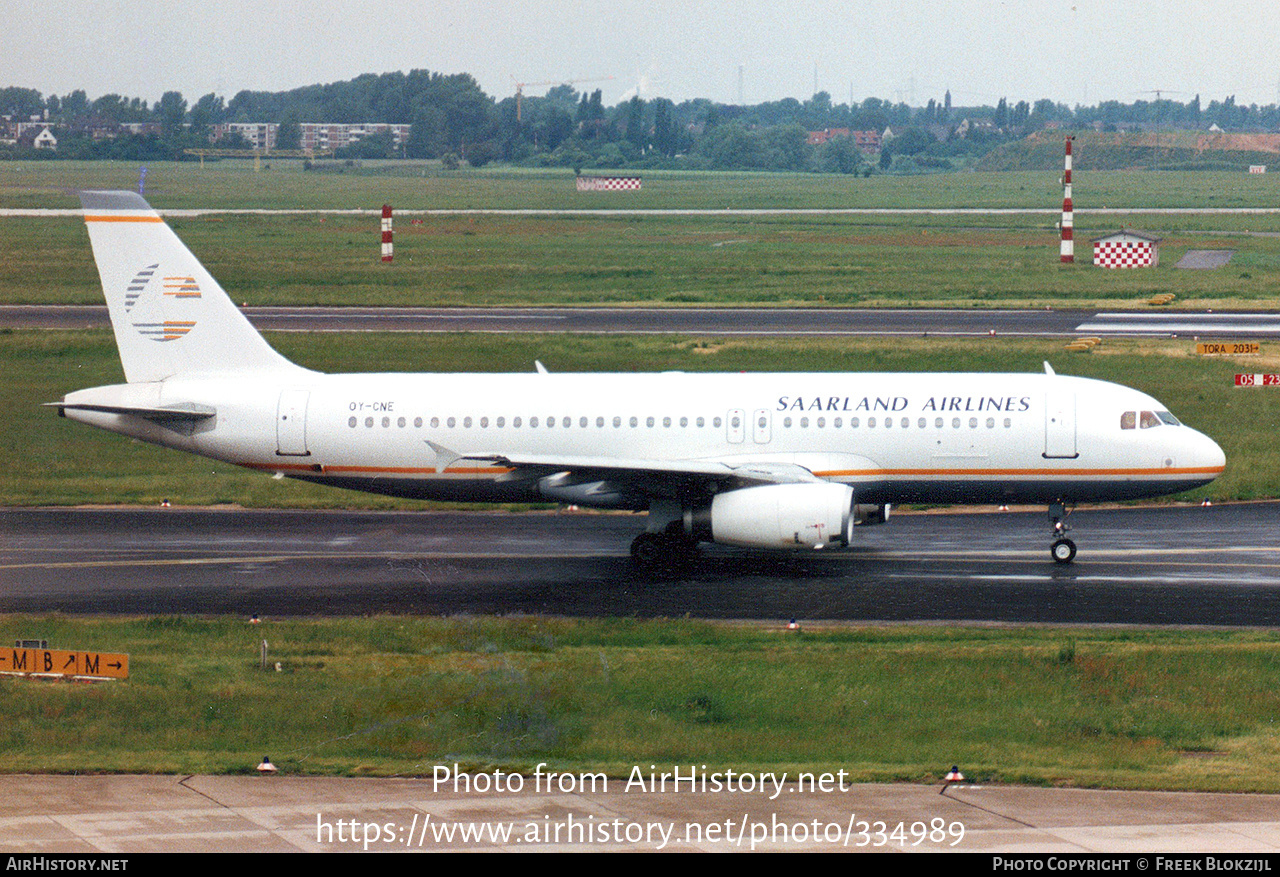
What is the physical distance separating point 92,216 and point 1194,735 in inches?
1043

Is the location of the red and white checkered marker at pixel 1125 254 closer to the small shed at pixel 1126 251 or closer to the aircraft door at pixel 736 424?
the small shed at pixel 1126 251

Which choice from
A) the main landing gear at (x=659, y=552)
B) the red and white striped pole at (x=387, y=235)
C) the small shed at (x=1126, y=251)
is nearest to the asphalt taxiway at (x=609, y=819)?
the main landing gear at (x=659, y=552)

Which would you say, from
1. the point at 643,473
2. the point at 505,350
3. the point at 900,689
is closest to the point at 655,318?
the point at 505,350

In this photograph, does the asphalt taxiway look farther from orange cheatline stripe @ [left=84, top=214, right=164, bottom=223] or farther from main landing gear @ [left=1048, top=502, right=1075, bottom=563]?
orange cheatline stripe @ [left=84, top=214, right=164, bottom=223]

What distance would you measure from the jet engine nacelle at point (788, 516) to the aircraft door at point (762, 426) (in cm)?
231

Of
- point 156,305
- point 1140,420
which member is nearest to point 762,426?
point 1140,420

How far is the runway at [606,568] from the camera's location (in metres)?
30.4

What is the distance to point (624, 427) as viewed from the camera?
1378 inches

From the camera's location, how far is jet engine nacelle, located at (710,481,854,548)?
31609 millimetres

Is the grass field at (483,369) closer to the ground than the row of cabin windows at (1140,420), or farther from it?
closer to the ground

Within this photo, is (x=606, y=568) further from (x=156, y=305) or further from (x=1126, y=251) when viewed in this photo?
(x=1126, y=251)

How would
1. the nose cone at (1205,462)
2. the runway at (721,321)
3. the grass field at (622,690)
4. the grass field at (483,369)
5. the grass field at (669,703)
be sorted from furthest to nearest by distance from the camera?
the runway at (721,321) → the grass field at (483,369) → the nose cone at (1205,462) → the grass field at (622,690) → the grass field at (669,703)

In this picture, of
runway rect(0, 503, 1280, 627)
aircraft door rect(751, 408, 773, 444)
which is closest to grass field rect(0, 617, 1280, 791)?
runway rect(0, 503, 1280, 627)

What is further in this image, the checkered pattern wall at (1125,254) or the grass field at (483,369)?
the checkered pattern wall at (1125,254)
